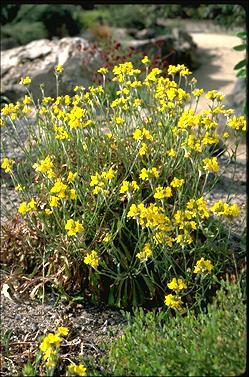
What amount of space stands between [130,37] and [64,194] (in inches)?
351

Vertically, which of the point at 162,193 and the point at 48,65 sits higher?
the point at 162,193

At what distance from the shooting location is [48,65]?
26.5 ft

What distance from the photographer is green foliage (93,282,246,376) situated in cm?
238

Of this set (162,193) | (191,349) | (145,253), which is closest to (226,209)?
(162,193)

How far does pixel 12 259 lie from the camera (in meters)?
4.21

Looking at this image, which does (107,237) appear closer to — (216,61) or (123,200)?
(123,200)

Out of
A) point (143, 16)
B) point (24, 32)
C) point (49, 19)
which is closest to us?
point (24, 32)

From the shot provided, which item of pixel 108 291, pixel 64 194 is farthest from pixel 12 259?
pixel 64 194

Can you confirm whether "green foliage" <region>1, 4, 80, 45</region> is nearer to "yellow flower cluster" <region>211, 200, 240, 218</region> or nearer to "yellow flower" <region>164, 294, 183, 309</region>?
"yellow flower cluster" <region>211, 200, 240, 218</region>

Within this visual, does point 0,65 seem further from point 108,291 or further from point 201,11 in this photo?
point 201,11

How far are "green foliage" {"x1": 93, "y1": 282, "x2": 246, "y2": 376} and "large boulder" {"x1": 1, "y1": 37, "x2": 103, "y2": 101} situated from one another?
536 centimetres

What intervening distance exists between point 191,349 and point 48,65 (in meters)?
6.06

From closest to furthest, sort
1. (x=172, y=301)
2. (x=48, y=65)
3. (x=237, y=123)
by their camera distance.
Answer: (x=172, y=301) < (x=237, y=123) < (x=48, y=65)

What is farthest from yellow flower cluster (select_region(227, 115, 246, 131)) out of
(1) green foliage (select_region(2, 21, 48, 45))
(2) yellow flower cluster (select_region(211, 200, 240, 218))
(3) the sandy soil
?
(1) green foliage (select_region(2, 21, 48, 45))
